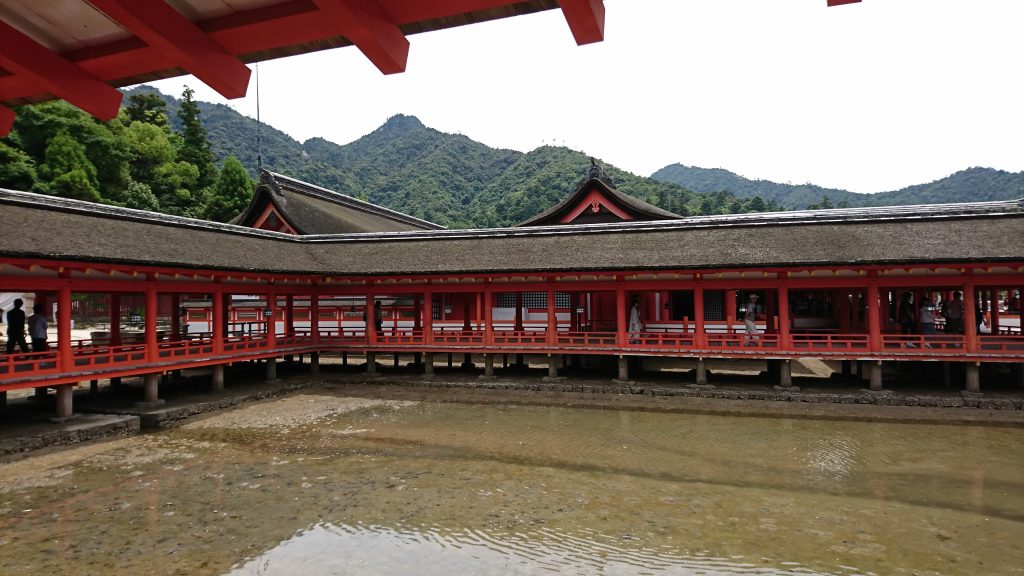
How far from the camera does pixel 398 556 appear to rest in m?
7.76

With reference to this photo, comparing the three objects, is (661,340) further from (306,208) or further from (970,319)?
(306,208)

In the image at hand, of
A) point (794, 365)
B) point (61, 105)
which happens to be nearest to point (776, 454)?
point (794, 365)

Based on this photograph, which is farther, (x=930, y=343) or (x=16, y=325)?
(x=930, y=343)

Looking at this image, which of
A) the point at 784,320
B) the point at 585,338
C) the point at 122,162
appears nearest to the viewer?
the point at 784,320

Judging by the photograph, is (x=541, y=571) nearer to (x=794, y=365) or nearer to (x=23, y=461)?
(x=23, y=461)

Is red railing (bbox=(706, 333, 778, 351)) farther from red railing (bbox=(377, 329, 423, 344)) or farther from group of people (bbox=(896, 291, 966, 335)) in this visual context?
red railing (bbox=(377, 329, 423, 344))

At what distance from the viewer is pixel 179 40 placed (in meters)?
3.24

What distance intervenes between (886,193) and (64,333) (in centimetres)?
15608

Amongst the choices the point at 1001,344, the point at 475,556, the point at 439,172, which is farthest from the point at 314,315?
the point at 439,172

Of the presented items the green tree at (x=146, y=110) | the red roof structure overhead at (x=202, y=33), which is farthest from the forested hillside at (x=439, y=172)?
the red roof structure overhead at (x=202, y=33)

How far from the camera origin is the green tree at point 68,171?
40156 millimetres

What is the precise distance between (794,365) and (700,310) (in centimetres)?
911

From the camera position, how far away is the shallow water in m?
7.67

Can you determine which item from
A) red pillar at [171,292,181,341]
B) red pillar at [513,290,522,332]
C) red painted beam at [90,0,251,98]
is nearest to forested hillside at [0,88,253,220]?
red pillar at [171,292,181,341]
